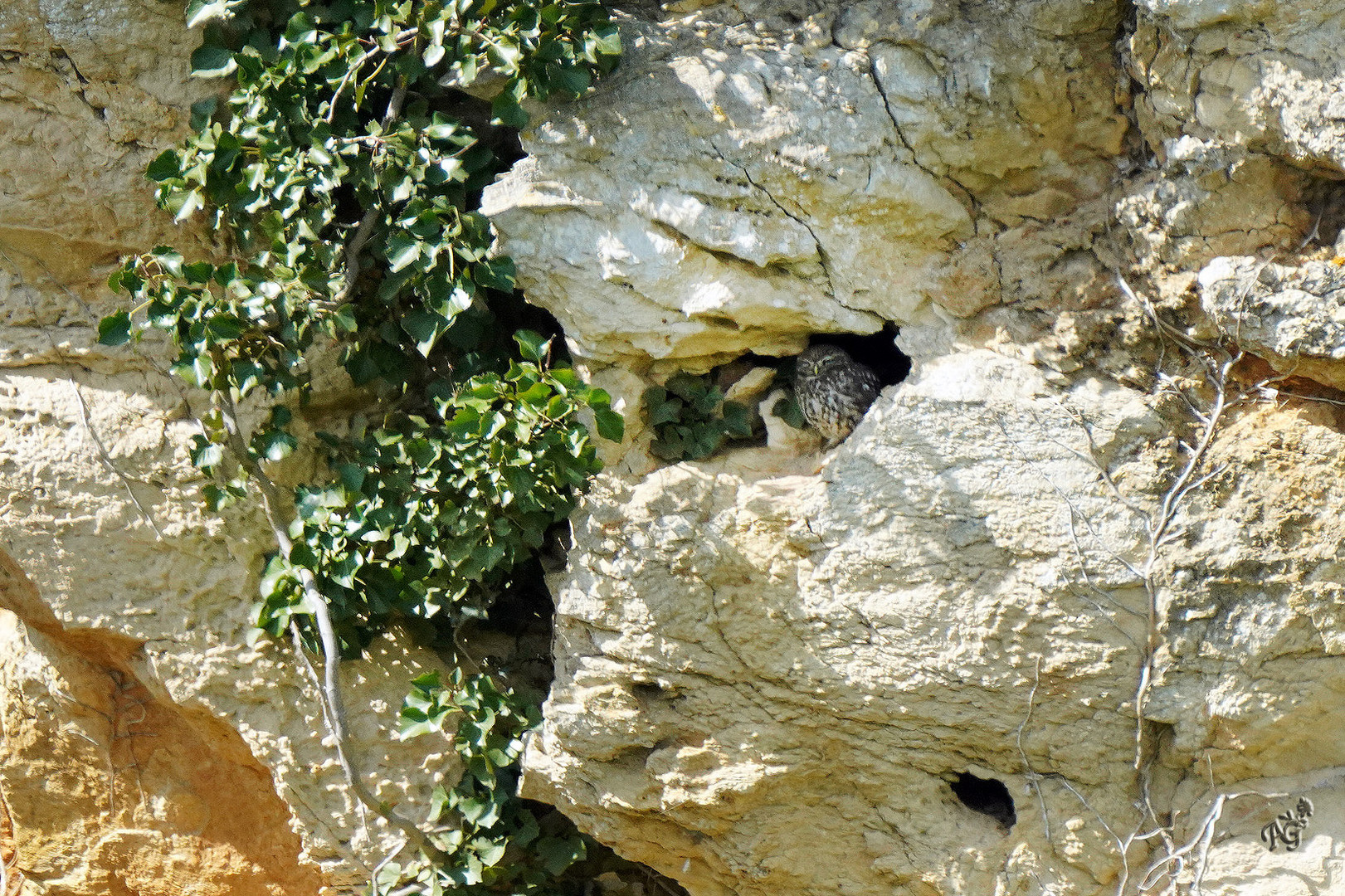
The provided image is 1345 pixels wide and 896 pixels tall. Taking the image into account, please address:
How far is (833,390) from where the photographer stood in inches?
121

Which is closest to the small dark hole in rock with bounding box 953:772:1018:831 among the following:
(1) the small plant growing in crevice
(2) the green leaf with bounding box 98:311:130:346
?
(1) the small plant growing in crevice

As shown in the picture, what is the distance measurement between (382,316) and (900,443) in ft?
4.97

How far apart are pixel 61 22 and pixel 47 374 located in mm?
1026

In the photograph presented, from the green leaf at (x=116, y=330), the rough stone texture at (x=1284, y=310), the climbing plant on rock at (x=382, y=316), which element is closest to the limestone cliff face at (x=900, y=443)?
the rough stone texture at (x=1284, y=310)

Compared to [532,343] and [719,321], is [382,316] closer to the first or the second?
[532,343]

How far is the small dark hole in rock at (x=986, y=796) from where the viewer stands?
3.16m

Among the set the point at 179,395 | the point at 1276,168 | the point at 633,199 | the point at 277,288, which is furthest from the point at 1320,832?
the point at 179,395

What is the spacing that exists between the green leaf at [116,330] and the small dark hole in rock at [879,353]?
6.35 feet

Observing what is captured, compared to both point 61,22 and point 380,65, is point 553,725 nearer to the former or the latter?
point 380,65

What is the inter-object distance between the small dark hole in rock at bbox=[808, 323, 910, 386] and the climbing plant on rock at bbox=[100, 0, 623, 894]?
Result: 2.81 ft

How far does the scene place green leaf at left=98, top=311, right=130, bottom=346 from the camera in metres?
3.09

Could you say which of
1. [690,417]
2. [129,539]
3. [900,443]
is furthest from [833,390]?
[129,539]

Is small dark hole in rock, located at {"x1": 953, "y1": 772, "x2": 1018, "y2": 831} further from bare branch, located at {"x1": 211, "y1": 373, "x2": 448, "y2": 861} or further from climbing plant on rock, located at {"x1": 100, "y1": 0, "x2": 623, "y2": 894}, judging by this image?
bare branch, located at {"x1": 211, "y1": 373, "x2": 448, "y2": 861}

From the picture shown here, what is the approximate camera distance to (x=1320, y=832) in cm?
275
